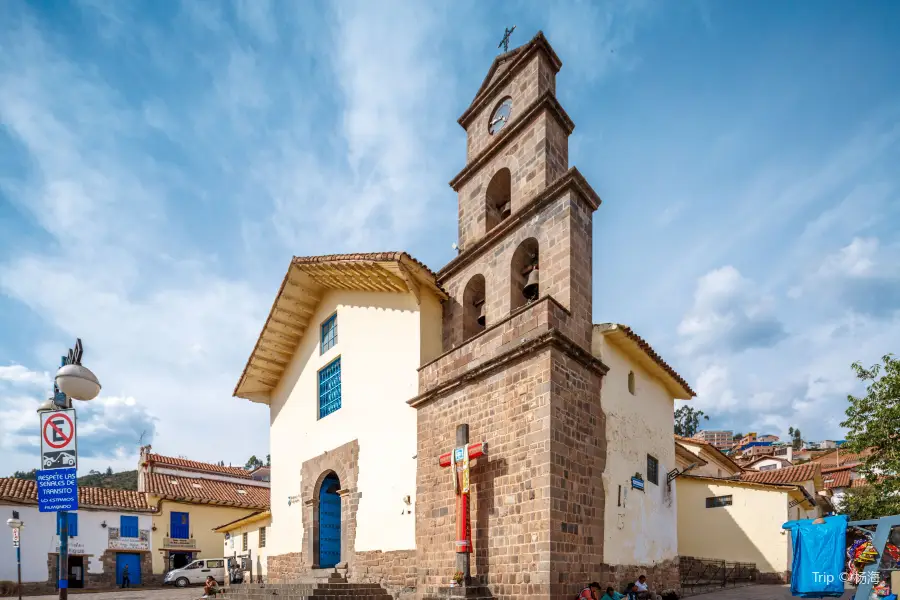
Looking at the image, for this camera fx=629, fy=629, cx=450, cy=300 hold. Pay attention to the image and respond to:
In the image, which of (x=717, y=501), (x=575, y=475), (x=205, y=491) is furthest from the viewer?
(x=205, y=491)

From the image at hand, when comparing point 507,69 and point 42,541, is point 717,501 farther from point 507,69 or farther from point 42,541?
point 42,541

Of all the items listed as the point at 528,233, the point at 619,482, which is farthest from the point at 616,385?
the point at 528,233

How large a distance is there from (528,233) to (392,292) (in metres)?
3.83

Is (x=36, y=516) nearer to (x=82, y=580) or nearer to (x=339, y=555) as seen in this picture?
(x=82, y=580)

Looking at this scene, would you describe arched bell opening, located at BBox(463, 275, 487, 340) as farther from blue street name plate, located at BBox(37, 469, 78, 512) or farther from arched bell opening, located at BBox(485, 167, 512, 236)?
blue street name plate, located at BBox(37, 469, 78, 512)

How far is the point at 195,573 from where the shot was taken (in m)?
26.8

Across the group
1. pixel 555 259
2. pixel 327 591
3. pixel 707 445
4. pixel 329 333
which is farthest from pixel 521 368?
pixel 707 445

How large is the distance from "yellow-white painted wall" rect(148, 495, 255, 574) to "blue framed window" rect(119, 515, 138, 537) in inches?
34.3

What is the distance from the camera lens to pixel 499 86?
14.8 meters

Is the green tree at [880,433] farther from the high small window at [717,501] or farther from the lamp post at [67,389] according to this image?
the lamp post at [67,389]

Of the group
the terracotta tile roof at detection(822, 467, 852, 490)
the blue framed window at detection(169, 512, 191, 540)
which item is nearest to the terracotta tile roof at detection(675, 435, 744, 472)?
the terracotta tile roof at detection(822, 467, 852, 490)

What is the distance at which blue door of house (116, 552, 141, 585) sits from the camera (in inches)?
1111

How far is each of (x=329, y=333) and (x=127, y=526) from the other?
18.6m

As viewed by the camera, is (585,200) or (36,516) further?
(36,516)
